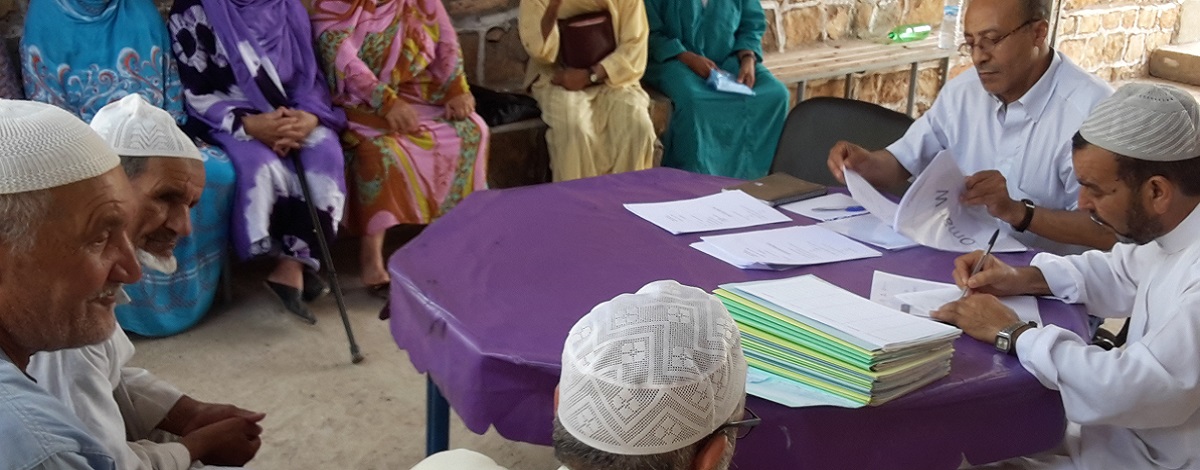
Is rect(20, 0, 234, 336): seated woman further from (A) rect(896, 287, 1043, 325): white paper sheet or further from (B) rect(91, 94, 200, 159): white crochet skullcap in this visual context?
(A) rect(896, 287, 1043, 325): white paper sheet

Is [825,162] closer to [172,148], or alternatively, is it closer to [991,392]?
[991,392]

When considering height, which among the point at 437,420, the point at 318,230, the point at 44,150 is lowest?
the point at 318,230

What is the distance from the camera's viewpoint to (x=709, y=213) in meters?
2.38

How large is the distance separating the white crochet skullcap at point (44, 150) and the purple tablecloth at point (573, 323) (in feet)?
2.09

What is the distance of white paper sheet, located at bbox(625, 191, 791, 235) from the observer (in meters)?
2.29

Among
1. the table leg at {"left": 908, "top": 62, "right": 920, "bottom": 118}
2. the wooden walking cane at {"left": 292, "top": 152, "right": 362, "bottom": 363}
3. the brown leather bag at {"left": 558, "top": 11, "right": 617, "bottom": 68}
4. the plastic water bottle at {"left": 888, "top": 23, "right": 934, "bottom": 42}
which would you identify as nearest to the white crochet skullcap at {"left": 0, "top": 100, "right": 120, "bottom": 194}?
the wooden walking cane at {"left": 292, "top": 152, "right": 362, "bottom": 363}

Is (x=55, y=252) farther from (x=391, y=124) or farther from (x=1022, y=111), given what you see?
(x=391, y=124)

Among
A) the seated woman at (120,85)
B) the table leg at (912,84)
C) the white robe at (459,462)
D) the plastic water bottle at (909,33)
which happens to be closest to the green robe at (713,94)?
the table leg at (912,84)

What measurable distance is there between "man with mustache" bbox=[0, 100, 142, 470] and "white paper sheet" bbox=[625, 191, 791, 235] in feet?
3.83

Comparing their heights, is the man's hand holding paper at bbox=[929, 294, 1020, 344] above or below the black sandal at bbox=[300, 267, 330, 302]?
above

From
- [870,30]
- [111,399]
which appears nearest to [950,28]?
[870,30]

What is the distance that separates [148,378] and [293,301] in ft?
5.37

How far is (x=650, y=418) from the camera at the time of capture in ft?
3.59

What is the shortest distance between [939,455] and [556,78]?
3.02 metres
